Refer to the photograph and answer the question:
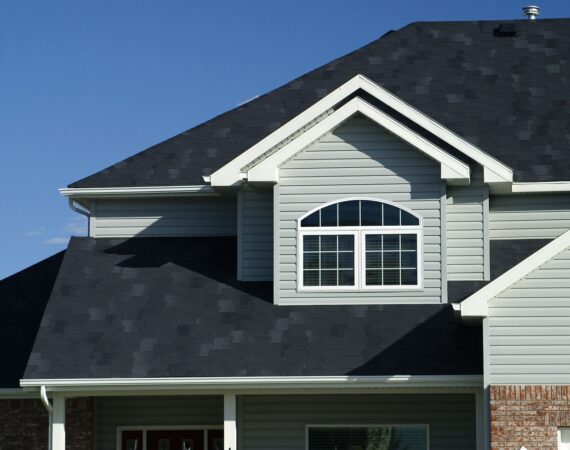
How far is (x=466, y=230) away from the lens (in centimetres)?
2262

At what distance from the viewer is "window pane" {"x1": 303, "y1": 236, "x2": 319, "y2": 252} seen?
22328mm

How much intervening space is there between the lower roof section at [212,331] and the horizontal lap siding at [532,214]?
2501 millimetres

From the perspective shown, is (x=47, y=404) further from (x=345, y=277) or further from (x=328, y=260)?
(x=345, y=277)

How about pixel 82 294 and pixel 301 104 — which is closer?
pixel 82 294

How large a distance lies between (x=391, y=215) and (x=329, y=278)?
5.07 ft

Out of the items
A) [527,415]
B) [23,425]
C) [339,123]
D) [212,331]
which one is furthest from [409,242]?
[23,425]

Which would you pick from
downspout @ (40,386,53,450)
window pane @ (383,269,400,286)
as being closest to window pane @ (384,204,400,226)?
window pane @ (383,269,400,286)

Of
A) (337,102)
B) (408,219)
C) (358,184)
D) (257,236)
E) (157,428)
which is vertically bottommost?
(157,428)

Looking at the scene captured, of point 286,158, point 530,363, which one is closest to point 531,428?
point 530,363

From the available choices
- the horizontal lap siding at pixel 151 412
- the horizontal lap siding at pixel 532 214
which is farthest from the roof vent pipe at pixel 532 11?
the horizontal lap siding at pixel 151 412

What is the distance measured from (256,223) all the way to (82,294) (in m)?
3.38

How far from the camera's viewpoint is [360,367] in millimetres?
20797

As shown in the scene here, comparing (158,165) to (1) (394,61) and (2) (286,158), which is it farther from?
(1) (394,61)

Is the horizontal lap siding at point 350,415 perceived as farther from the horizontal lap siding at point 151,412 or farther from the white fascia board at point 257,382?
the white fascia board at point 257,382
